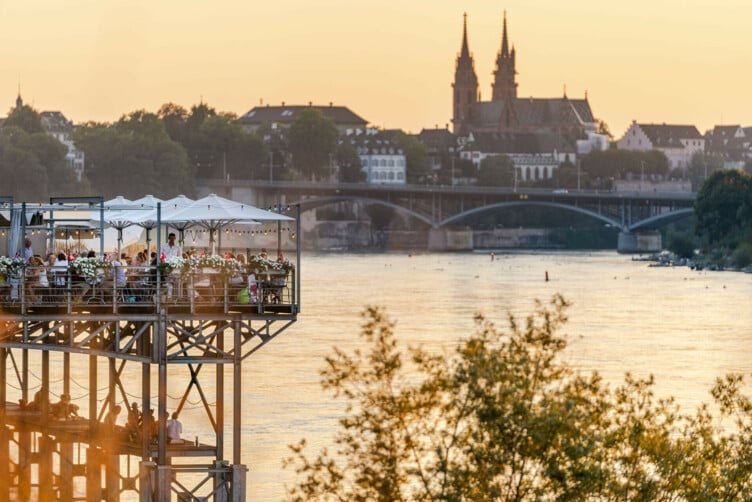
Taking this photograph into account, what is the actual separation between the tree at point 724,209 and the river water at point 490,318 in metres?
5.61

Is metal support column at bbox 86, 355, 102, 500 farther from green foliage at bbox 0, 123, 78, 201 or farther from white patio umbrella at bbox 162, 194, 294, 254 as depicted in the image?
green foliage at bbox 0, 123, 78, 201

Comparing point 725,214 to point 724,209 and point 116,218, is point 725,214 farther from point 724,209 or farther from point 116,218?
point 116,218

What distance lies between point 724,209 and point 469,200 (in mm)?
35333

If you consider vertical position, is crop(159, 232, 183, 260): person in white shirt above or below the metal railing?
above

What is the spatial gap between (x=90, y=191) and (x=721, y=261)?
51306 millimetres

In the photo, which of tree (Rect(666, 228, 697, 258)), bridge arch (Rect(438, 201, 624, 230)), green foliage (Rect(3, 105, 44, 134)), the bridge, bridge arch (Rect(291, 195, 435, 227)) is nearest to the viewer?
tree (Rect(666, 228, 697, 258))

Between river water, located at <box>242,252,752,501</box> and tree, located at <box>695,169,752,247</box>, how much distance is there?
5607mm

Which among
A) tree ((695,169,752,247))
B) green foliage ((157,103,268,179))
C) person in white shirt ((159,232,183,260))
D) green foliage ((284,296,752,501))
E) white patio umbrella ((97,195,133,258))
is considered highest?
green foliage ((157,103,268,179))

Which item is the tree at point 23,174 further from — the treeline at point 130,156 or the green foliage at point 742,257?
the green foliage at point 742,257

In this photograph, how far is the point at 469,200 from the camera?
525 feet

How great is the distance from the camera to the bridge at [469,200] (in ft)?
484

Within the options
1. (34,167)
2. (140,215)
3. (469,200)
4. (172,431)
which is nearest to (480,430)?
(172,431)

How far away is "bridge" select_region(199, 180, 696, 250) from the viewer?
147625 millimetres

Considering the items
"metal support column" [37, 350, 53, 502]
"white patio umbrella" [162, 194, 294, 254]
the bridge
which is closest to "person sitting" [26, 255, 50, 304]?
"white patio umbrella" [162, 194, 294, 254]
